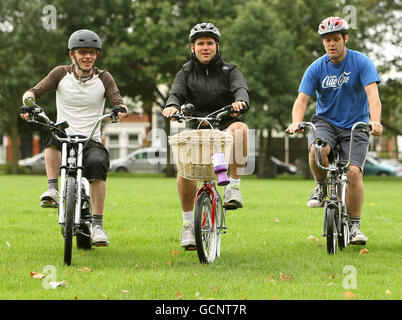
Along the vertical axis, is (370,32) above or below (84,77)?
above

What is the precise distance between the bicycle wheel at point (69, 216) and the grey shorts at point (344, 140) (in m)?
2.38

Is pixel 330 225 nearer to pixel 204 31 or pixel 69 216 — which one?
pixel 204 31

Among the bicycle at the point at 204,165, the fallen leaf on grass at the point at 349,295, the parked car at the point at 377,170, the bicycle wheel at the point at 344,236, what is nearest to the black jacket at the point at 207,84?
the bicycle at the point at 204,165

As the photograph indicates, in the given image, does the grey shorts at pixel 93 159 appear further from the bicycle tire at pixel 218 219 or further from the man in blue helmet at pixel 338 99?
the man in blue helmet at pixel 338 99

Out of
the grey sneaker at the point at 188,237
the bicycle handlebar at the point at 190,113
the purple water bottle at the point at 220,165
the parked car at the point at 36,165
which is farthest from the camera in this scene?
the parked car at the point at 36,165

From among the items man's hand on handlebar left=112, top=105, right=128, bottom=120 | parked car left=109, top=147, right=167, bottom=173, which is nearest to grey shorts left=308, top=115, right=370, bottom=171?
man's hand on handlebar left=112, top=105, right=128, bottom=120

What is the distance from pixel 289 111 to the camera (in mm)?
31938

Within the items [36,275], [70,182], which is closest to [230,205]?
[70,182]

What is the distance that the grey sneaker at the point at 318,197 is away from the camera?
6.62 meters

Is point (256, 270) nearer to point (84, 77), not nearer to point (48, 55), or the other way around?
point (84, 77)

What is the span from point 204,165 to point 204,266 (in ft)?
2.95

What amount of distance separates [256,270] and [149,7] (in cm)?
2960

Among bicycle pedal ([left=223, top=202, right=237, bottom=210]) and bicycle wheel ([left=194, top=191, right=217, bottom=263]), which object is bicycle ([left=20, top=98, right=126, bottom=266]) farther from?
bicycle pedal ([left=223, top=202, right=237, bottom=210])
